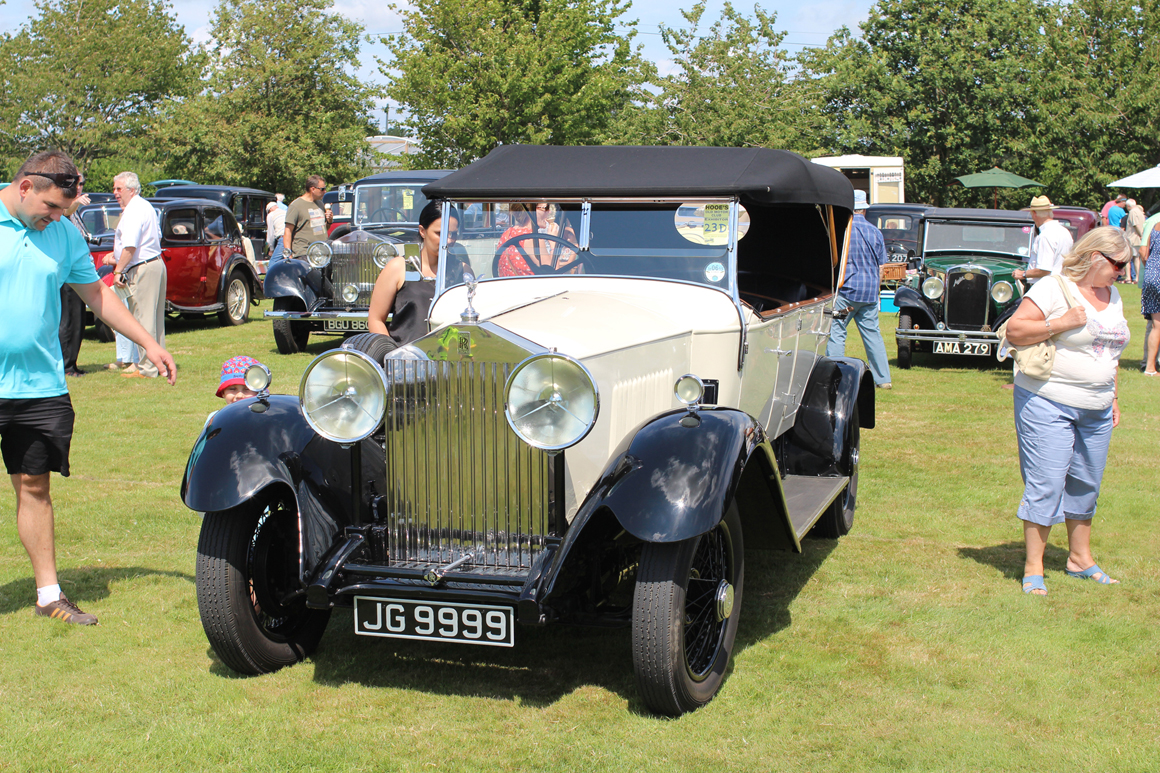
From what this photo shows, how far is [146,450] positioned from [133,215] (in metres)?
3.06

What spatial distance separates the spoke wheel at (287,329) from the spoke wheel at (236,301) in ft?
9.84

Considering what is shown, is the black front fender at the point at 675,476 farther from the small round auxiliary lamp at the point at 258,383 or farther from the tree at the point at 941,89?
the tree at the point at 941,89

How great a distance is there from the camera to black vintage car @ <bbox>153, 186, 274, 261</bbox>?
68.0 ft

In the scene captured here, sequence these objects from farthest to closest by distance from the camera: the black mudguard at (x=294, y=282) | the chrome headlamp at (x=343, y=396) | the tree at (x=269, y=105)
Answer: the tree at (x=269, y=105) < the black mudguard at (x=294, y=282) < the chrome headlamp at (x=343, y=396)

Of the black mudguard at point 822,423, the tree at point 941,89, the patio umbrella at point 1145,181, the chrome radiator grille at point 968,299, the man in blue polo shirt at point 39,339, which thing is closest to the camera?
the man in blue polo shirt at point 39,339

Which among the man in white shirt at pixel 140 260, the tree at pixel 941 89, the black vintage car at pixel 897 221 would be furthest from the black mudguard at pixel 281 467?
the tree at pixel 941 89

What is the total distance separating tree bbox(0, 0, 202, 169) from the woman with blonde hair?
3514 cm

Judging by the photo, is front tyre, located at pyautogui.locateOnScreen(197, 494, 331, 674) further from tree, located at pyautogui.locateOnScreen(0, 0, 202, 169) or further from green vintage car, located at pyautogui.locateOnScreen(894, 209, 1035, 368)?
tree, located at pyautogui.locateOnScreen(0, 0, 202, 169)

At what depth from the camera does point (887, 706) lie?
11.6 feet

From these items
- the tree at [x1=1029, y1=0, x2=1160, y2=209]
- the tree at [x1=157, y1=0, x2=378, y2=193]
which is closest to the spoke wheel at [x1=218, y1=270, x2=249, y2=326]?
the tree at [x1=157, y1=0, x2=378, y2=193]

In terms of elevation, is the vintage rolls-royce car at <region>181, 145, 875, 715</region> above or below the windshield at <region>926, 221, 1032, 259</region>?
below

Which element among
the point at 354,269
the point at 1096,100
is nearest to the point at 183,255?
the point at 354,269

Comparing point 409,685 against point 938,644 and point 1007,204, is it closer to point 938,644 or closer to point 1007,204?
point 938,644

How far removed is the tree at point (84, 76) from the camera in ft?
112
